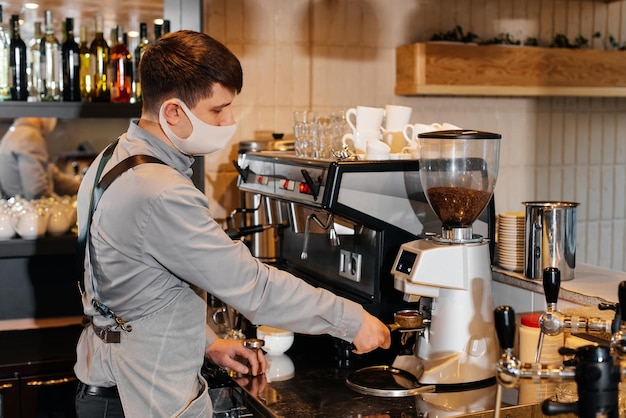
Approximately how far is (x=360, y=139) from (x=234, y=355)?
0.85 metres

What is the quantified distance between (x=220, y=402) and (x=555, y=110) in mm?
3050

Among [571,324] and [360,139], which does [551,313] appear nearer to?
[571,324]

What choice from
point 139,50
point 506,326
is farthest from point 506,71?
point 506,326

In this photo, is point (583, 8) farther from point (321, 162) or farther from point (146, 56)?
point (146, 56)

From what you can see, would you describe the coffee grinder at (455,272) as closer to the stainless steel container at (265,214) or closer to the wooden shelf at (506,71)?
the stainless steel container at (265,214)

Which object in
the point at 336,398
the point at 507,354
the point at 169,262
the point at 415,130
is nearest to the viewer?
the point at 507,354

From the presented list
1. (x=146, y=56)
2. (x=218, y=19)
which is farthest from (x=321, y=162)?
(x=218, y=19)

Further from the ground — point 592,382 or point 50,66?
point 50,66

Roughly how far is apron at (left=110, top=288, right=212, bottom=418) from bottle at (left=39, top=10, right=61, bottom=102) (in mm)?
1607

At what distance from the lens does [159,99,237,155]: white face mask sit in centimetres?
188

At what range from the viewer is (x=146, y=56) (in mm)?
1905

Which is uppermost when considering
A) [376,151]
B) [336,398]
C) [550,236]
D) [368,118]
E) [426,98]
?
[426,98]

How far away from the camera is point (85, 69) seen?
3.26 m

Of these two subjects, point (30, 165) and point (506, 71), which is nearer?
point (30, 165)
